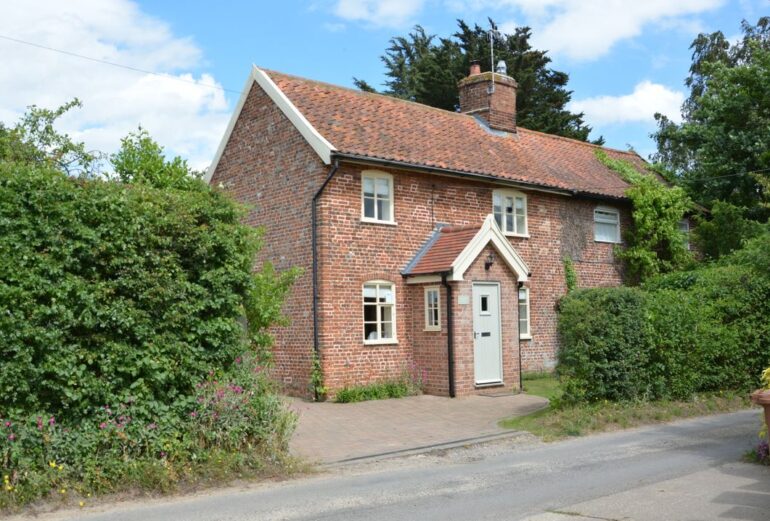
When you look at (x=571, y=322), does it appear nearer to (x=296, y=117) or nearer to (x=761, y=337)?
(x=761, y=337)

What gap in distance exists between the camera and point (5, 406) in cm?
841

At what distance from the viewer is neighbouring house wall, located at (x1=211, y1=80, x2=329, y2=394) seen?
18.1 metres

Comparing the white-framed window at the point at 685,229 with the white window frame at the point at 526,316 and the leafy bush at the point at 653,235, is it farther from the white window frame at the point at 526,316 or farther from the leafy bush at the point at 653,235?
the white window frame at the point at 526,316

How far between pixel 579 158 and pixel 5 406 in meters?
21.7

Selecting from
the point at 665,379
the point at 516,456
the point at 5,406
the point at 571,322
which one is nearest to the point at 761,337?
the point at 665,379

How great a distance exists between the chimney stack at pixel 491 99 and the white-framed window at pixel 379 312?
8.25m

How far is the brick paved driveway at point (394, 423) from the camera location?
11875mm

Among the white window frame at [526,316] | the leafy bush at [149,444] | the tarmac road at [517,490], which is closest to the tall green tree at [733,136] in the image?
the white window frame at [526,316]

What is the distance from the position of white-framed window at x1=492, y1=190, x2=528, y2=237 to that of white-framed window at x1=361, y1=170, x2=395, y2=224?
12.1 ft

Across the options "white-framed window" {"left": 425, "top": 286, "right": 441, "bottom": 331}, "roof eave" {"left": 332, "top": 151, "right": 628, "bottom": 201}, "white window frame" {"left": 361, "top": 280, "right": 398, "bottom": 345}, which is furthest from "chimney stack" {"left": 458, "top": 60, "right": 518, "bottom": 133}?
"white window frame" {"left": 361, "top": 280, "right": 398, "bottom": 345}

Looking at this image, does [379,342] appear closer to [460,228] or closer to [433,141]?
[460,228]

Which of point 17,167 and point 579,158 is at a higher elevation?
point 579,158

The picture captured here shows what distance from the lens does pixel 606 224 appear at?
2486 centimetres

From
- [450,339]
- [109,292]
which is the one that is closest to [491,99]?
[450,339]
